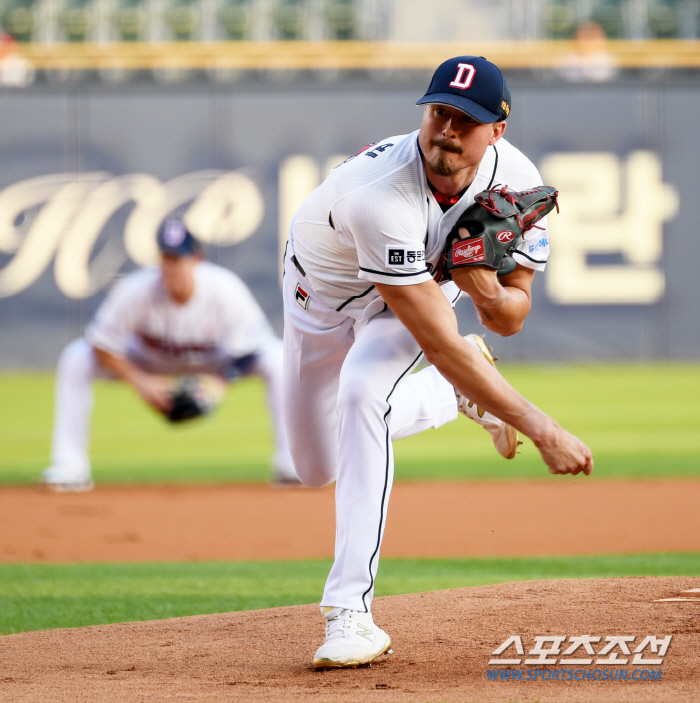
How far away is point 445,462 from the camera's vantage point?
7.89m

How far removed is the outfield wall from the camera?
14.2m

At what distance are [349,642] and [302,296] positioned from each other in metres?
1.08

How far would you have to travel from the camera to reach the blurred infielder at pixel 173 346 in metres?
6.58

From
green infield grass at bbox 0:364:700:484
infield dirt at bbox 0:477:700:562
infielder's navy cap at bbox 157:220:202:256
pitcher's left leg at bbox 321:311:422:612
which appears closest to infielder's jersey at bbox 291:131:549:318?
pitcher's left leg at bbox 321:311:422:612

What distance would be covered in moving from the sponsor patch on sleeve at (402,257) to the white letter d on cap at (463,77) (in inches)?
15.7

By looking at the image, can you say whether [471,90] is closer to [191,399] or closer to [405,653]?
[405,653]

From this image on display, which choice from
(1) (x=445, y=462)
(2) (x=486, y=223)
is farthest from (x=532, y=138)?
(2) (x=486, y=223)

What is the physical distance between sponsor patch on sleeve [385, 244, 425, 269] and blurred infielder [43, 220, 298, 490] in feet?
13.3

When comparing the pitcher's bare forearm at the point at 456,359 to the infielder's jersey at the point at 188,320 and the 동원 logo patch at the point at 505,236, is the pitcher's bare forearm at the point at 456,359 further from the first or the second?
the infielder's jersey at the point at 188,320

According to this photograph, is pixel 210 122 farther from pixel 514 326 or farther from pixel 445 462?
pixel 514 326

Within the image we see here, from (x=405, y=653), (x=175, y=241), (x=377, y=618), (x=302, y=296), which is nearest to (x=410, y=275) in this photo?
(x=302, y=296)

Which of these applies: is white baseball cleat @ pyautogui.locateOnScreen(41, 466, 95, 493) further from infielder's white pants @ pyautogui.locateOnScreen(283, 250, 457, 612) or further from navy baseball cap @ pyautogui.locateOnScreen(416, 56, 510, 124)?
navy baseball cap @ pyautogui.locateOnScreen(416, 56, 510, 124)

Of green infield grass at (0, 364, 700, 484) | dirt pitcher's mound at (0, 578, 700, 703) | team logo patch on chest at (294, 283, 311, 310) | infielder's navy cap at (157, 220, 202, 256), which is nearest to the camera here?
dirt pitcher's mound at (0, 578, 700, 703)

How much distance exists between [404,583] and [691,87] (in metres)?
12.5
